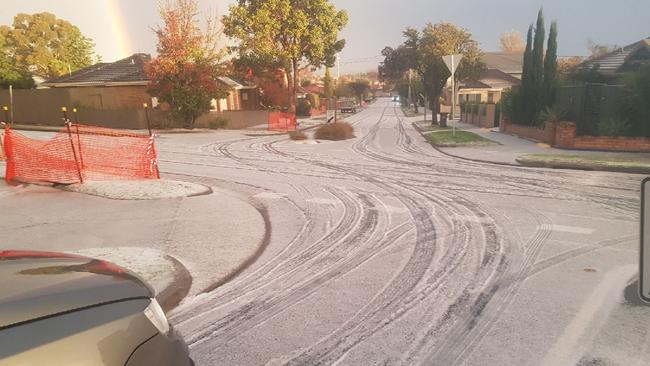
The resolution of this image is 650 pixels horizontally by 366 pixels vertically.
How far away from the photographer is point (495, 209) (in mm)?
7293

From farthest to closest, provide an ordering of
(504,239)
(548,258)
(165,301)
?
(504,239) < (548,258) < (165,301)

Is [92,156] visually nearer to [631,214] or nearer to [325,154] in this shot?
[325,154]

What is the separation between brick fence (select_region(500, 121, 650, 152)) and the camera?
14172 mm

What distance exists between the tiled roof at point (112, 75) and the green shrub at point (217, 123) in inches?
192

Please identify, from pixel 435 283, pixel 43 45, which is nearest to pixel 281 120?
pixel 435 283

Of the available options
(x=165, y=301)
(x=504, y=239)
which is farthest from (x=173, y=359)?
(x=504, y=239)

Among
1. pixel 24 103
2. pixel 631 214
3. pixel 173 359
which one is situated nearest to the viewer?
pixel 173 359

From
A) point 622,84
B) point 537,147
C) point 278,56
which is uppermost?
point 278,56

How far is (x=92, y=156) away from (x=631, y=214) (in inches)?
464

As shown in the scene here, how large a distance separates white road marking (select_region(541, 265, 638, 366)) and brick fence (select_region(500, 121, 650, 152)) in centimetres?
1202

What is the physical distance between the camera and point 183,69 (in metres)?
24.7

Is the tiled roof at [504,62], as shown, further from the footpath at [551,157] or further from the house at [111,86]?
the footpath at [551,157]

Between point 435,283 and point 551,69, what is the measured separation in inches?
699

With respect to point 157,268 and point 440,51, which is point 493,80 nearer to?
point 440,51
